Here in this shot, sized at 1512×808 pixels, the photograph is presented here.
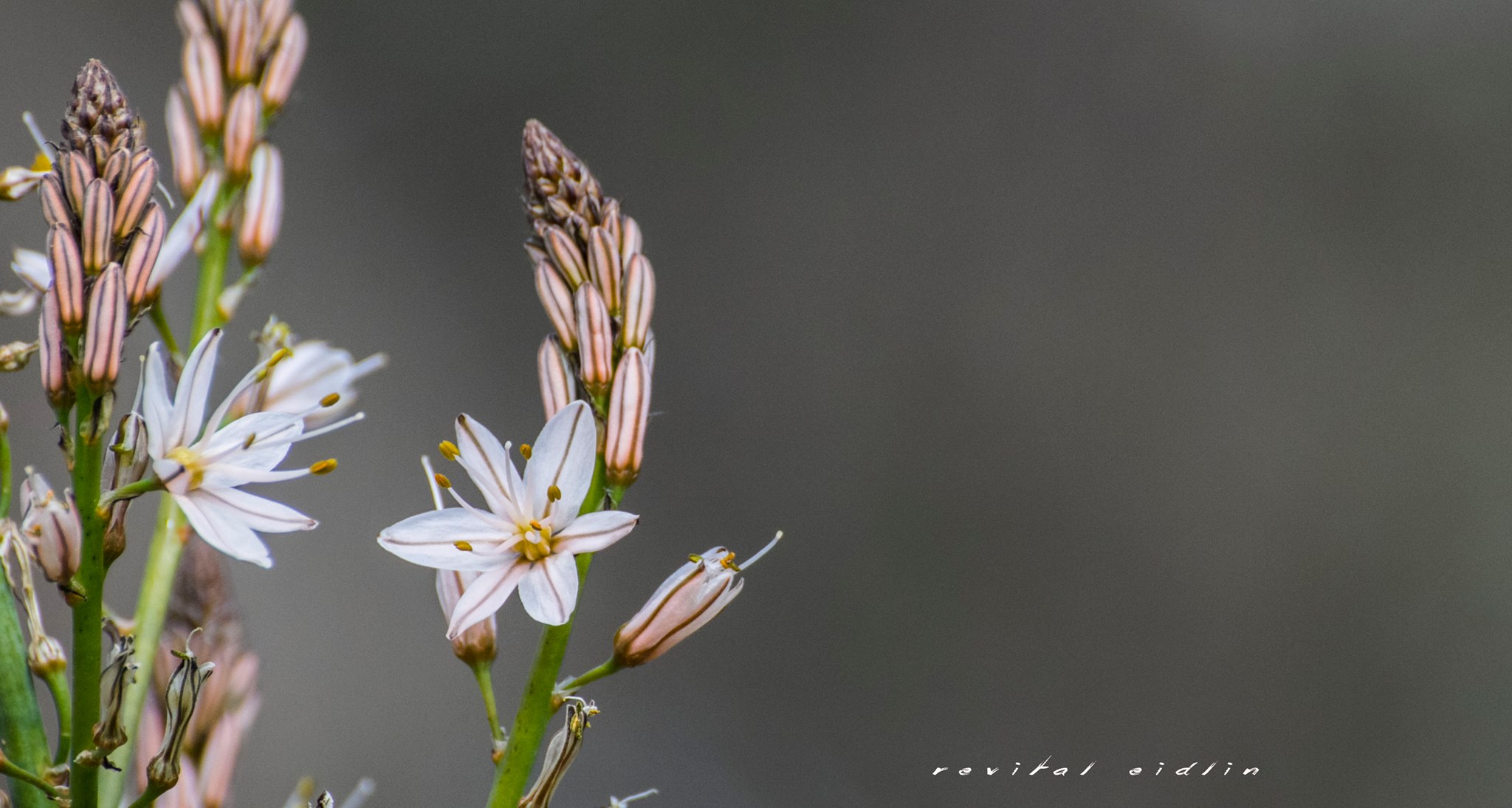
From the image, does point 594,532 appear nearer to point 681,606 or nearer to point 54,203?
point 681,606

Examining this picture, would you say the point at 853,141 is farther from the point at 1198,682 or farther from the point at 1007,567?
the point at 1198,682

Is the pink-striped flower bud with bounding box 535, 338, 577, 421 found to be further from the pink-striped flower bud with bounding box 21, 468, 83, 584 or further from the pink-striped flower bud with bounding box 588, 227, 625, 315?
the pink-striped flower bud with bounding box 21, 468, 83, 584

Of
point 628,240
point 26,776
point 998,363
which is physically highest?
point 998,363

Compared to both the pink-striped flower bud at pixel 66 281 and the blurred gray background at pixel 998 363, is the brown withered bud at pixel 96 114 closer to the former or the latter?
the pink-striped flower bud at pixel 66 281

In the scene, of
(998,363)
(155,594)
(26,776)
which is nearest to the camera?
(26,776)

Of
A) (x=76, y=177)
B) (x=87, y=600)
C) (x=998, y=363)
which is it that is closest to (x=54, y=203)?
(x=76, y=177)

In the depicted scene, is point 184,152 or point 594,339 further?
point 184,152

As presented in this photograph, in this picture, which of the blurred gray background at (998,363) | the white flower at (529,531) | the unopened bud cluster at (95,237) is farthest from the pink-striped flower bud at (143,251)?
the blurred gray background at (998,363)
